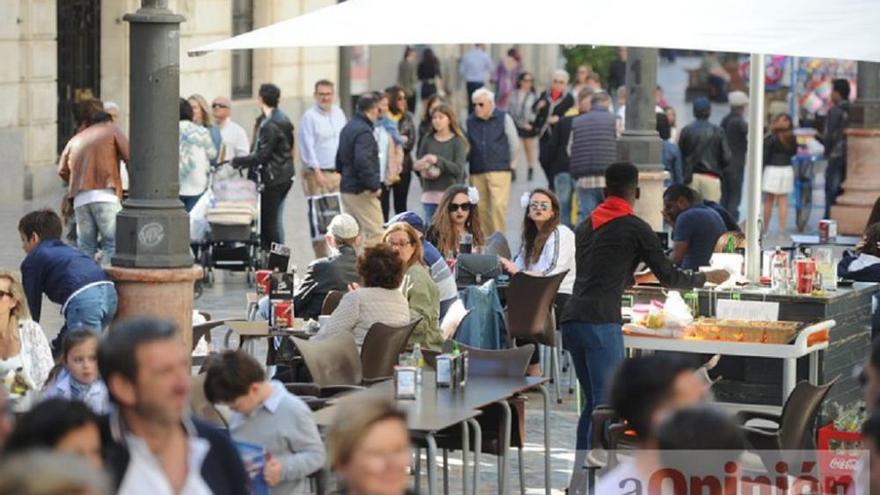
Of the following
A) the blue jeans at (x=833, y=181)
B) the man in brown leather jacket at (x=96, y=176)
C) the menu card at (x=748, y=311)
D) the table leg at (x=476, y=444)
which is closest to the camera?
the table leg at (x=476, y=444)

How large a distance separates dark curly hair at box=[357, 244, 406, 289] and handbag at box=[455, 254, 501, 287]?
2.76 metres

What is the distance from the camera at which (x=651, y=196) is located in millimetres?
19656

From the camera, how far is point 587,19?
12039 mm

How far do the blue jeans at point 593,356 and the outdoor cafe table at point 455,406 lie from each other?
218mm

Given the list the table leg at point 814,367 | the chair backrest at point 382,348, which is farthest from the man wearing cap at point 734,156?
the chair backrest at point 382,348

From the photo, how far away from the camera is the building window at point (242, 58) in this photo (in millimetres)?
32375

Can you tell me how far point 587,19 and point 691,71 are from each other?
45.2m

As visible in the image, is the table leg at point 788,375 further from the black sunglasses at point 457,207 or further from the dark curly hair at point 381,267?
the black sunglasses at point 457,207

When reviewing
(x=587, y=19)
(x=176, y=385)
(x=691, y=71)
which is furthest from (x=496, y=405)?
(x=691, y=71)

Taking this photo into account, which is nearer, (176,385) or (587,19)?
(176,385)

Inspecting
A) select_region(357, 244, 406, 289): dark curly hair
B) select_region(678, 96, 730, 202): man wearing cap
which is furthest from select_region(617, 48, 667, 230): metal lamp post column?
select_region(357, 244, 406, 289): dark curly hair

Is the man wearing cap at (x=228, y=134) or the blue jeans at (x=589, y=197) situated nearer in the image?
the man wearing cap at (x=228, y=134)

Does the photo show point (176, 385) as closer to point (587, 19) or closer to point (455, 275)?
point (587, 19)

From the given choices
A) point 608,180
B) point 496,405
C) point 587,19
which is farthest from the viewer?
point 587,19
